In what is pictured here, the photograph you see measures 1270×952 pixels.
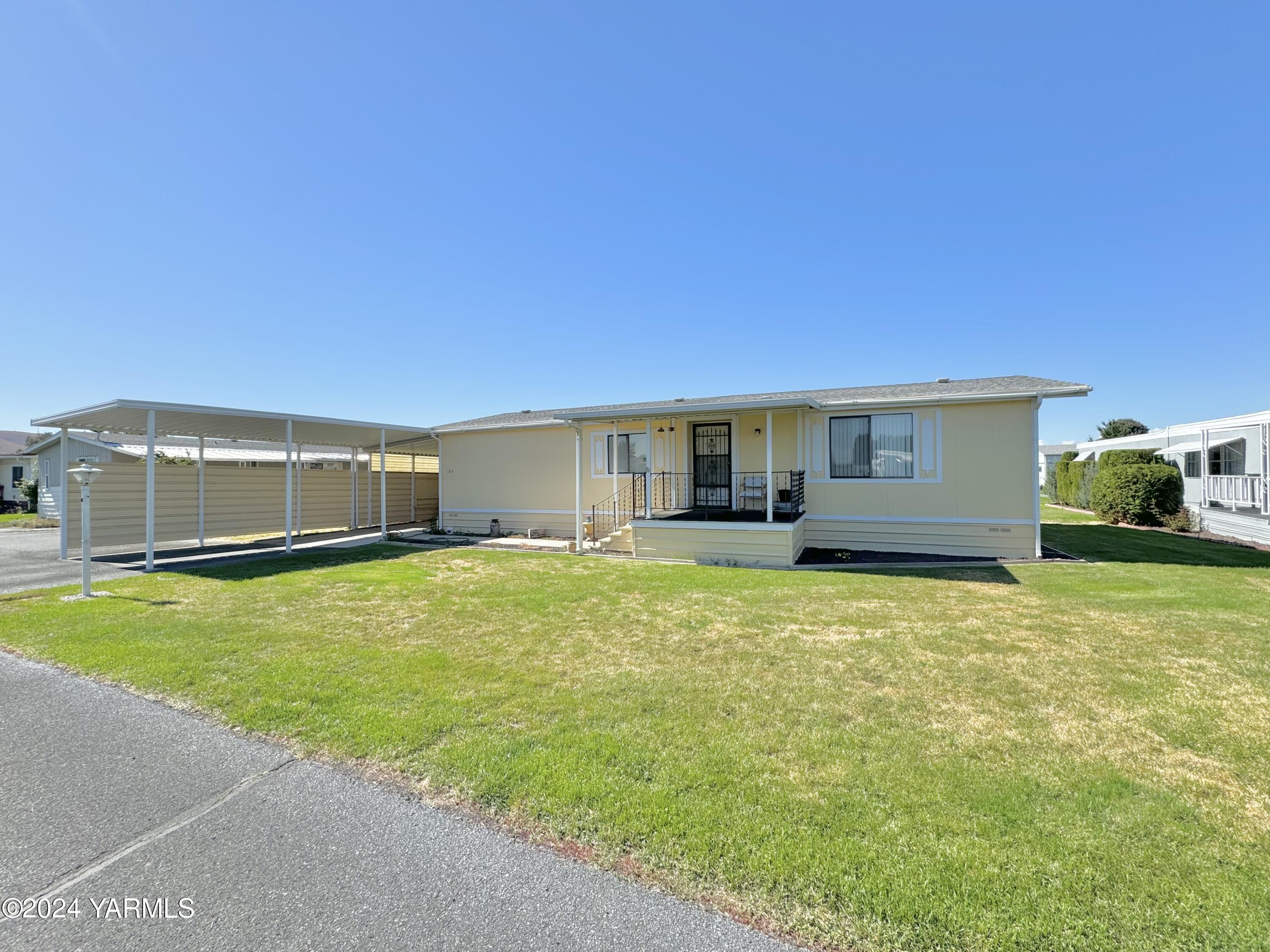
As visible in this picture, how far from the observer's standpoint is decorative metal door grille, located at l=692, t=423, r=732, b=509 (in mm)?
12781

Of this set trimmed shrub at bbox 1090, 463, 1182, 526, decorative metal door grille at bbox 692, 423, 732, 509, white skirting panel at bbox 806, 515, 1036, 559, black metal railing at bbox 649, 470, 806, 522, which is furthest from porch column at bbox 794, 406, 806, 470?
trimmed shrub at bbox 1090, 463, 1182, 526

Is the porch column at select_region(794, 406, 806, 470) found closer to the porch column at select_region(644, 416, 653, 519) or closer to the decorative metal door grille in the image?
the decorative metal door grille

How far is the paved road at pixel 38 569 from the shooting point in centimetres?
869

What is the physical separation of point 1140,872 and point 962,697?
74.0 inches

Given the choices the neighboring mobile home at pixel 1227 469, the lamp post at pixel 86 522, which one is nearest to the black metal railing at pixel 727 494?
the lamp post at pixel 86 522

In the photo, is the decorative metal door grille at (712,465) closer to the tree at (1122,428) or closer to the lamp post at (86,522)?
the lamp post at (86,522)

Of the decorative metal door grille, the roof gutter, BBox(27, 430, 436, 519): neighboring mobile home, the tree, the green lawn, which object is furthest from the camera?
the tree

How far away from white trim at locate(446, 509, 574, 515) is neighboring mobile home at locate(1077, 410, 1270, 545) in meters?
16.7

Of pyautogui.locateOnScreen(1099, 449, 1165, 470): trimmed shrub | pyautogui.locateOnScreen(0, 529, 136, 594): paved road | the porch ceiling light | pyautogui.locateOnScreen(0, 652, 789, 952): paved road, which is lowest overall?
pyautogui.locateOnScreen(0, 652, 789, 952): paved road

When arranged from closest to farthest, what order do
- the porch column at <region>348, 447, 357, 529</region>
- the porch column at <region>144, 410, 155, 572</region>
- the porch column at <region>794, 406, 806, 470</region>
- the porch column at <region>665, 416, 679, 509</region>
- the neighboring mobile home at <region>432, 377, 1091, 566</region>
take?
the porch column at <region>144, 410, 155, 572</region> → the neighboring mobile home at <region>432, 377, 1091, 566</region> → the porch column at <region>794, 406, 806, 470</region> → the porch column at <region>665, 416, 679, 509</region> → the porch column at <region>348, 447, 357, 529</region>

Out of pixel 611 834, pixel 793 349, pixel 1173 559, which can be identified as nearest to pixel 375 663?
pixel 611 834

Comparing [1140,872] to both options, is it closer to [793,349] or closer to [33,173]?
[33,173]

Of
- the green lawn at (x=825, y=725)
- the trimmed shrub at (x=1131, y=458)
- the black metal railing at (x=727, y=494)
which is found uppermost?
the trimmed shrub at (x=1131, y=458)

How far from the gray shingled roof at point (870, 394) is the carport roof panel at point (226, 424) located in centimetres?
206
